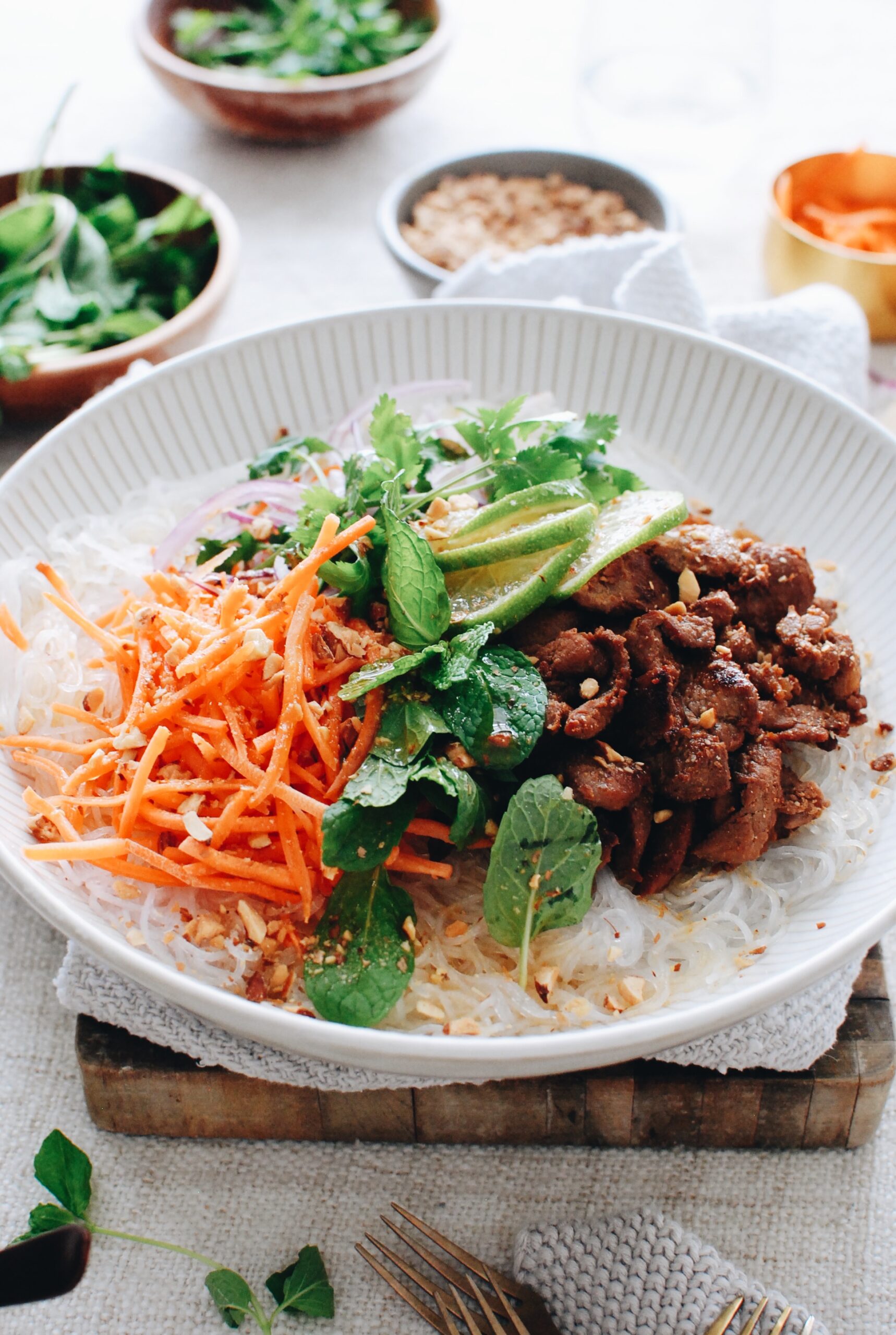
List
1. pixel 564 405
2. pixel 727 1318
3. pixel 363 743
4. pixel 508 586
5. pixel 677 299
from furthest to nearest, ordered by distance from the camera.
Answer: pixel 677 299 → pixel 564 405 → pixel 508 586 → pixel 363 743 → pixel 727 1318

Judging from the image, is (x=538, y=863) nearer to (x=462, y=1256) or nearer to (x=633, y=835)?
(x=633, y=835)

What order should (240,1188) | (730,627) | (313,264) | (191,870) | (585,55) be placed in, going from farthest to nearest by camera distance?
(585,55) → (313,264) → (730,627) → (240,1188) → (191,870)

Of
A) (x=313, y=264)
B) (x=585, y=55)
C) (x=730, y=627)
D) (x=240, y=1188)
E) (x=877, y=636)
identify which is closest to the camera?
(x=240, y=1188)

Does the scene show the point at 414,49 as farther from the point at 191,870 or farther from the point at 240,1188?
the point at 240,1188

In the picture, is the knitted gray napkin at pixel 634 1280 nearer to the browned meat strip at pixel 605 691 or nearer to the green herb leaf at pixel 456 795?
the green herb leaf at pixel 456 795

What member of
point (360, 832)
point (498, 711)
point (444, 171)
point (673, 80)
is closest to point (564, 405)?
point (498, 711)

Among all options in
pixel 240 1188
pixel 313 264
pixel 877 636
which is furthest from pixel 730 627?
pixel 313 264
